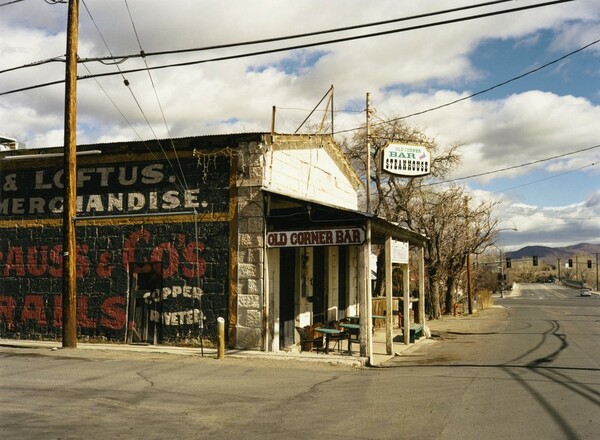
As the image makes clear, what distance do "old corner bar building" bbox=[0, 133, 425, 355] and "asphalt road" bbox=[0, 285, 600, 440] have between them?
5.01 ft

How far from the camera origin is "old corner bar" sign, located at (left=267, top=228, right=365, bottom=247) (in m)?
13.4

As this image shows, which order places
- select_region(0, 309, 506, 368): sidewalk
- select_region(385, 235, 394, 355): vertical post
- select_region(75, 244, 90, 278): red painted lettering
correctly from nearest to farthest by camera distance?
select_region(0, 309, 506, 368): sidewalk → select_region(385, 235, 394, 355): vertical post → select_region(75, 244, 90, 278): red painted lettering

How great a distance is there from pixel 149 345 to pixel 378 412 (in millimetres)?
Result: 8413

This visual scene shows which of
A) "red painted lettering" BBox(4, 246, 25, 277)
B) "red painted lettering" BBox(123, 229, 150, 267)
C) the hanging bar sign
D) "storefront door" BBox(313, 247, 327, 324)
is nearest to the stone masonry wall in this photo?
"red painted lettering" BBox(123, 229, 150, 267)

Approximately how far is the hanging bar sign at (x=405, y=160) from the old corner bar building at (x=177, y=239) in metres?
4.62

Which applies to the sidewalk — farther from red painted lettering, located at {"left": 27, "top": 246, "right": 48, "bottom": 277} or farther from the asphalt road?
red painted lettering, located at {"left": 27, "top": 246, "right": 48, "bottom": 277}

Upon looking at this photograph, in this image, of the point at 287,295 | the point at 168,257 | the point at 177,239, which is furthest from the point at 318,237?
the point at 168,257

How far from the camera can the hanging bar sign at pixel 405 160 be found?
840 inches

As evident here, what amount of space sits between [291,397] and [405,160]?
14.1 m

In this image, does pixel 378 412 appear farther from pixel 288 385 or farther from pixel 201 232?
pixel 201 232

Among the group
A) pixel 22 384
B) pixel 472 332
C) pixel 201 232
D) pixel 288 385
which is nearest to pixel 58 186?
pixel 201 232

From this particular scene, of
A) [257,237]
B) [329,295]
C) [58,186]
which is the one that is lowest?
[329,295]

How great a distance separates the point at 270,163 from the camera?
48.6 ft

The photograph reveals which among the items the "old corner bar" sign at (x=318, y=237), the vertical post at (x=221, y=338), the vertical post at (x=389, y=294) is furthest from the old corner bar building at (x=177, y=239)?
the vertical post at (x=221, y=338)
